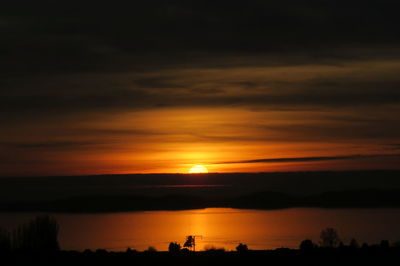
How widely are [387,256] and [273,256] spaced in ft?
9.11

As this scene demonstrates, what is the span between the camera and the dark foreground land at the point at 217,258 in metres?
17.0

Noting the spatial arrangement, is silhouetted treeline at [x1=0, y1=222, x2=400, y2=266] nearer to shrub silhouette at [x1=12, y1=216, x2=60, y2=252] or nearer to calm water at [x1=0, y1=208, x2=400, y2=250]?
shrub silhouette at [x1=12, y1=216, x2=60, y2=252]

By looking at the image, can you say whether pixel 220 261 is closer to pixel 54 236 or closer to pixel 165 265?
pixel 165 265

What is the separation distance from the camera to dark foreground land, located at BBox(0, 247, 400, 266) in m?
17.0

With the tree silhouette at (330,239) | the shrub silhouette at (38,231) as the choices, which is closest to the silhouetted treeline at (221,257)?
the tree silhouette at (330,239)

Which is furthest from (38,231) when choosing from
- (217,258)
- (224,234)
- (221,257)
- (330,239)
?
(224,234)

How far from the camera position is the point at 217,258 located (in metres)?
17.6

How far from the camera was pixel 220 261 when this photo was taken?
1720 centimetres

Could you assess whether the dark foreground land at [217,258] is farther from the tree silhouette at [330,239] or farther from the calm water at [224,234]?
the calm water at [224,234]

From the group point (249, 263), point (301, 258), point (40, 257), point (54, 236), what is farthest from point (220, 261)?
point (54, 236)

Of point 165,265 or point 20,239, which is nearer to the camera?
point 165,265

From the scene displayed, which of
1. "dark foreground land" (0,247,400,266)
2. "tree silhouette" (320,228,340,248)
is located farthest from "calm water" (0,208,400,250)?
"dark foreground land" (0,247,400,266)

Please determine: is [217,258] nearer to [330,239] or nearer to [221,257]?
[221,257]

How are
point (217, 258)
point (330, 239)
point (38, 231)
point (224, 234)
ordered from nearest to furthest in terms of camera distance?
A: point (217, 258), point (330, 239), point (38, 231), point (224, 234)
